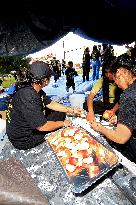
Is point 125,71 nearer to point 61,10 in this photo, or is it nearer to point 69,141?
point 69,141

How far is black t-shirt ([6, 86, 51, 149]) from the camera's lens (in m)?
2.81

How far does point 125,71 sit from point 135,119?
1.72ft

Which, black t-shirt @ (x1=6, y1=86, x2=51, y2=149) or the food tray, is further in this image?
black t-shirt @ (x1=6, y1=86, x2=51, y2=149)

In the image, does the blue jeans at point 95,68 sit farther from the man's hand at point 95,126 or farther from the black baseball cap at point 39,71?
the man's hand at point 95,126

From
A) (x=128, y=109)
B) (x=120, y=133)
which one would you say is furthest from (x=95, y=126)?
(x=128, y=109)

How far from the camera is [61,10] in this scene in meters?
4.84

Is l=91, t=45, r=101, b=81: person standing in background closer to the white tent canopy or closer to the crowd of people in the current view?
the white tent canopy

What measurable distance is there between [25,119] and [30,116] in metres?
0.09

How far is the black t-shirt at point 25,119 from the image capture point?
281 cm

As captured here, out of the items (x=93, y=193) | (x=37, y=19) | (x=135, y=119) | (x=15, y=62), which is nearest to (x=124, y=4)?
(x=37, y=19)

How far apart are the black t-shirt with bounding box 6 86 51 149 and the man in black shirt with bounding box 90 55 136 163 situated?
1.82ft

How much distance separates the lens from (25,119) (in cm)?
290

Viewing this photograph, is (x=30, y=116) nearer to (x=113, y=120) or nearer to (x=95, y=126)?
(x=95, y=126)

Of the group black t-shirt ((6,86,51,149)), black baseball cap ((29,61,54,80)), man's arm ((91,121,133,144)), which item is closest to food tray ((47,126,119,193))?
man's arm ((91,121,133,144))
